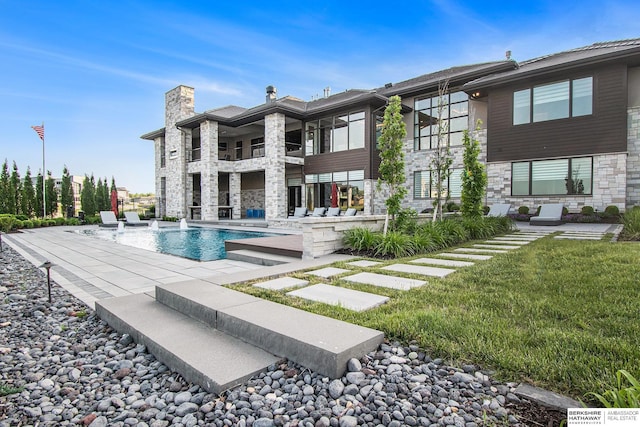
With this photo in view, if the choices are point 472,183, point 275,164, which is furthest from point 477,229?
point 275,164

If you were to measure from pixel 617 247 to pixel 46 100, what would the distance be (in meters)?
25.7

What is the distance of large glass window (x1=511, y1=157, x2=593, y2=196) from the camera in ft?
41.3

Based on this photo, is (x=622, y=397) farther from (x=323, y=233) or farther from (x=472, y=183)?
(x=472, y=183)

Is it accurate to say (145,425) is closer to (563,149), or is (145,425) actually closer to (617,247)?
(617,247)

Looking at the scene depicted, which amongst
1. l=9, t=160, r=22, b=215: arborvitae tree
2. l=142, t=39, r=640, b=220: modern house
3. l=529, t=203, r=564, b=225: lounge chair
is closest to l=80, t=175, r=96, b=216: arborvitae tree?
l=9, t=160, r=22, b=215: arborvitae tree

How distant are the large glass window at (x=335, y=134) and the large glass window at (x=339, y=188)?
1430 millimetres

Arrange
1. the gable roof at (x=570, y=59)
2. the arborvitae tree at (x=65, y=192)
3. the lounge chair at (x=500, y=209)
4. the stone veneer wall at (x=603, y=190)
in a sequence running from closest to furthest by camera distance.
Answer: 1. the gable roof at (x=570, y=59)
2. the stone veneer wall at (x=603, y=190)
3. the lounge chair at (x=500, y=209)
4. the arborvitae tree at (x=65, y=192)

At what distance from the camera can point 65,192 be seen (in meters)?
22.8

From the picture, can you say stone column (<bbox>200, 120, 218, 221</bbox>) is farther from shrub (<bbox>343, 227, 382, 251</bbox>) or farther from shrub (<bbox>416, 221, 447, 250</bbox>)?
shrub (<bbox>416, 221, 447, 250</bbox>)

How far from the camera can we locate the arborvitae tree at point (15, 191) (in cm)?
1960

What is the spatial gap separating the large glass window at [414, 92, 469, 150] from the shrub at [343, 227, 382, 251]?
34.0 feet

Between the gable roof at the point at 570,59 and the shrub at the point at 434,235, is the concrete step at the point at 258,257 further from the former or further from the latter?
the gable roof at the point at 570,59

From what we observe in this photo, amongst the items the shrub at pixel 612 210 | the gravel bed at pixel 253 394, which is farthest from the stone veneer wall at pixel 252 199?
the gravel bed at pixel 253 394

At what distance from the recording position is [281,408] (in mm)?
1781
